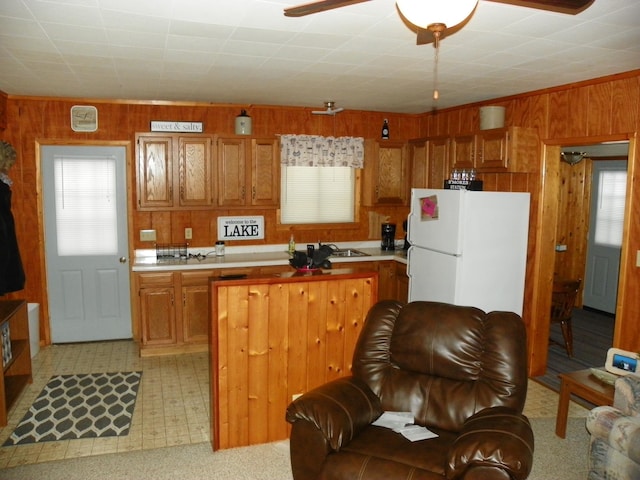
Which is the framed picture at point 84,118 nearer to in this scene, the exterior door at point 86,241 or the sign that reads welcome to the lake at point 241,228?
the exterior door at point 86,241

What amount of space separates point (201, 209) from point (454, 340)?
130 inches

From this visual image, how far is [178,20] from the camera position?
2.59 metres

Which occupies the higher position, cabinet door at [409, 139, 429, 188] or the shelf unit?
cabinet door at [409, 139, 429, 188]

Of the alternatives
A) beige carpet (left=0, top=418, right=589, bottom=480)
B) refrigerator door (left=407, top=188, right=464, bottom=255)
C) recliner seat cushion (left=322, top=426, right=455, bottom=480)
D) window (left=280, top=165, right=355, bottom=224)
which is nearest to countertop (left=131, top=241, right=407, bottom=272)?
window (left=280, top=165, right=355, bottom=224)

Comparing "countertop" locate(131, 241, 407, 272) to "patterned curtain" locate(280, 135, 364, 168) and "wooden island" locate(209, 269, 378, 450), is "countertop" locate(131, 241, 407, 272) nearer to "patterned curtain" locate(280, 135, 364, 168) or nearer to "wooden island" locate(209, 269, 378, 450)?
"patterned curtain" locate(280, 135, 364, 168)

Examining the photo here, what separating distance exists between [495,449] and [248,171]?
3875mm

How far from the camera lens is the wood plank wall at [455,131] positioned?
12.1ft

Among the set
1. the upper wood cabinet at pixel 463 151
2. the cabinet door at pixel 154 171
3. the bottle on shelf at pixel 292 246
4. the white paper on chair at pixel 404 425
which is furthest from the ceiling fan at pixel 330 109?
the white paper on chair at pixel 404 425

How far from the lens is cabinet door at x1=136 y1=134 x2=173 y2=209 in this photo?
5.03 meters

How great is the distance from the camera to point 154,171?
16.7ft

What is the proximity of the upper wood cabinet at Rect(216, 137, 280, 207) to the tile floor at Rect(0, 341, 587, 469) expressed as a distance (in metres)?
1.62

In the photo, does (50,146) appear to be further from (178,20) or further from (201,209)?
(178,20)

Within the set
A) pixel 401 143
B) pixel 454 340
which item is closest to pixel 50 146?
pixel 401 143

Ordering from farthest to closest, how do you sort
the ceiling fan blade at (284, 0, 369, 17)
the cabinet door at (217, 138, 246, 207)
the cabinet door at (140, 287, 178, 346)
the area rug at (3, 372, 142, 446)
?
the cabinet door at (217, 138, 246, 207) → the cabinet door at (140, 287, 178, 346) → the area rug at (3, 372, 142, 446) → the ceiling fan blade at (284, 0, 369, 17)
